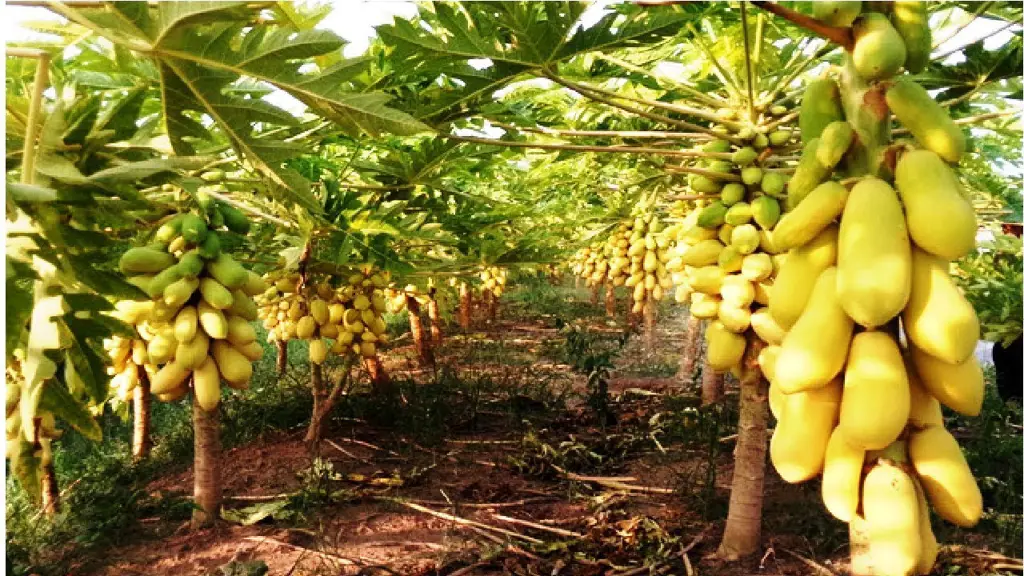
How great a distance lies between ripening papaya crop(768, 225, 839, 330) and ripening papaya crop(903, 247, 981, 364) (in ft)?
0.42

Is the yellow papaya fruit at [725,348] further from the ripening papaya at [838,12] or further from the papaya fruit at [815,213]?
the ripening papaya at [838,12]

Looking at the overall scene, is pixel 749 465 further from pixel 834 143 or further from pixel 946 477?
pixel 834 143

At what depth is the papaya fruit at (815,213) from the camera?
1047mm

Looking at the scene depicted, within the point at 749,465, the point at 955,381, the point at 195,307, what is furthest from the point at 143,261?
the point at 749,465

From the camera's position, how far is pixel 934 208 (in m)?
0.94

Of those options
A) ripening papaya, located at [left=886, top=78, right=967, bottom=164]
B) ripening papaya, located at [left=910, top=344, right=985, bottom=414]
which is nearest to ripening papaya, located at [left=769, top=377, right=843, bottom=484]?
ripening papaya, located at [left=910, top=344, right=985, bottom=414]

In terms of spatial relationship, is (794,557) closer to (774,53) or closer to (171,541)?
(774,53)

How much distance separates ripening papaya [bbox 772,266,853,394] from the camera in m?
0.98

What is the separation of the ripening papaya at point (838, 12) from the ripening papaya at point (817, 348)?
0.38m

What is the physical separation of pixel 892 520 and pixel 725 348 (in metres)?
1.58

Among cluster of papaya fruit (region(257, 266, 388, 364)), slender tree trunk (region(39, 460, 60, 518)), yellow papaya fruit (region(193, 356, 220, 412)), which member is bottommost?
slender tree trunk (region(39, 460, 60, 518))

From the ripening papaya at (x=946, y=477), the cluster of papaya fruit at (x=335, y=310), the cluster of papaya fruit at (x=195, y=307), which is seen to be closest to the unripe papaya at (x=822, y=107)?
the ripening papaya at (x=946, y=477)

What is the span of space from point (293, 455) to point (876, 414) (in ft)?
14.1

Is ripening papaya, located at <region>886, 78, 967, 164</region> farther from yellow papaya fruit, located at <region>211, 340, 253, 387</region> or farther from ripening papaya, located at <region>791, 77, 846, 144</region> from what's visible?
yellow papaya fruit, located at <region>211, 340, 253, 387</region>
